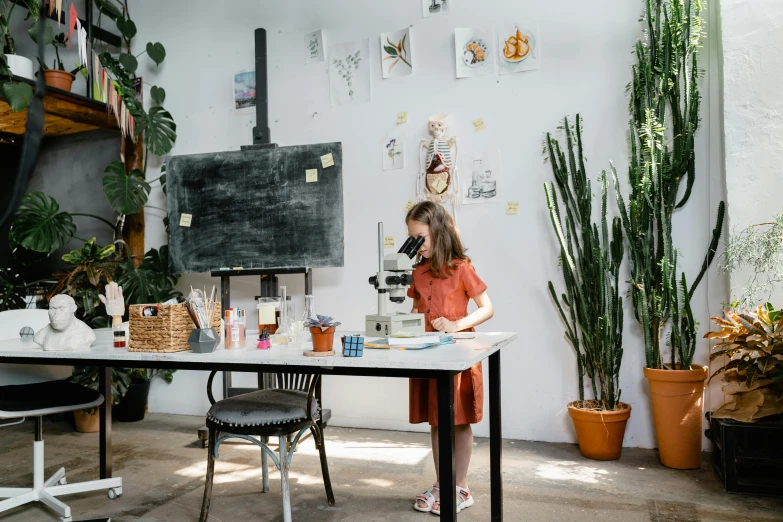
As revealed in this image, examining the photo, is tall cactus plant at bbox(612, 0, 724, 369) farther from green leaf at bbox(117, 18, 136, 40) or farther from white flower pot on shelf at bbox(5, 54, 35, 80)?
white flower pot on shelf at bbox(5, 54, 35, 80)

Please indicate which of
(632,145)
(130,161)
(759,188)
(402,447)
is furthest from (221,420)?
(130,161)

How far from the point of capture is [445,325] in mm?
2273

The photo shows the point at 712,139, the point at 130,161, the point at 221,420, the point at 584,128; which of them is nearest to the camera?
the point at 221,420

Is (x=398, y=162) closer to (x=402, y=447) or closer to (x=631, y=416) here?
(x=402, y=447)

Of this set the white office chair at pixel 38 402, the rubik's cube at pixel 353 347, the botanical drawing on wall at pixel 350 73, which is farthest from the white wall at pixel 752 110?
the white office chair at pixel 38 402

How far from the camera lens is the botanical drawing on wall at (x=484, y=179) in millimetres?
3703

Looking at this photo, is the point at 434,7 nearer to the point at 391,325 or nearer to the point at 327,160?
the point at 327,160

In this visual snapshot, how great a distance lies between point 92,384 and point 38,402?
1449 mm

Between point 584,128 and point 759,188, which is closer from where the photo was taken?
point 759,188

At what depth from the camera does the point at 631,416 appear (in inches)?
134

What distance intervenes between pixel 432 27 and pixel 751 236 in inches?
85.9

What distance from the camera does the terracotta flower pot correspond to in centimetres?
301

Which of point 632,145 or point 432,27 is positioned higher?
point 432,27

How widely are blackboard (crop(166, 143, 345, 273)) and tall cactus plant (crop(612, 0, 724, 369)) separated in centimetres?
169
